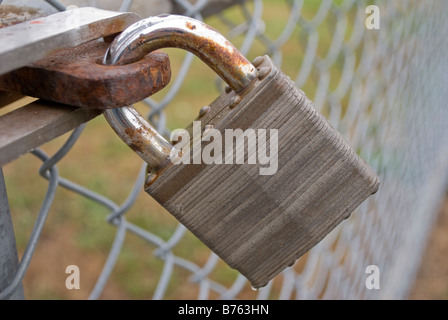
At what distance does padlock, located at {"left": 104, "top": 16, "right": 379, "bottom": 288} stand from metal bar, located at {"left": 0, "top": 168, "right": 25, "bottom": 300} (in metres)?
0.12

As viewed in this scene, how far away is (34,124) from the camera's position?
414 mm

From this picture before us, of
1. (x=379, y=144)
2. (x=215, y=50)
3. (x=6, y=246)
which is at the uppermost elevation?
(x=379, y=144)

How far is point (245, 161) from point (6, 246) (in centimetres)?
23

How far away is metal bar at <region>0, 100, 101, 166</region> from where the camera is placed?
0.39 meters

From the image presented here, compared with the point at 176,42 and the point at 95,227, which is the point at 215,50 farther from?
the point at 95,227

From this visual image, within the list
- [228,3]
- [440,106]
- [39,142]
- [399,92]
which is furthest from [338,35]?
[39,142]

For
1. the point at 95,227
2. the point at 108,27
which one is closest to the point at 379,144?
the point at 95,227

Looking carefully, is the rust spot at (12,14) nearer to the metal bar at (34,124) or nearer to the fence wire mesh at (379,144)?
the metal bar at (34,124)

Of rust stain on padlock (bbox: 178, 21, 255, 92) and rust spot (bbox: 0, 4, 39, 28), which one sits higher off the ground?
rust spot (bbox: 0, 4, 39, 28)

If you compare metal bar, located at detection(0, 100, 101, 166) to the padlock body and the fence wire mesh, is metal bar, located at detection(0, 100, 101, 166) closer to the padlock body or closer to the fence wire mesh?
the padlock body

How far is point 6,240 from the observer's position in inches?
20.4

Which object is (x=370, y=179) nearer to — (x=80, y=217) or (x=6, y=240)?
(x=6, y=240)

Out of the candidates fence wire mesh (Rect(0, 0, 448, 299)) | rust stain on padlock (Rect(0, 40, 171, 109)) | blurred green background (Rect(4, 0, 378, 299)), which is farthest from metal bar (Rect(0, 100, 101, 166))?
blurred green background (Rect(4, 0, 378, 299))
